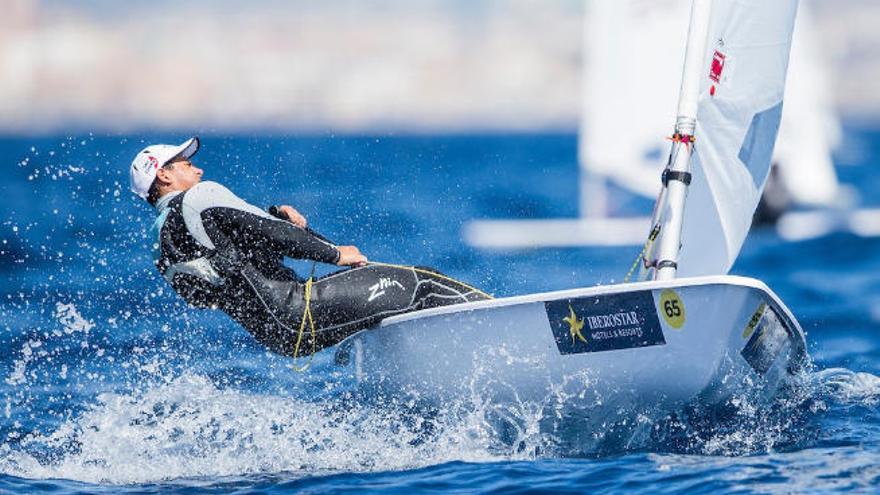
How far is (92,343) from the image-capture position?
9.47 metres

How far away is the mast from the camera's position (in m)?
6.53

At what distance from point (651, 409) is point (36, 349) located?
15.4 ft

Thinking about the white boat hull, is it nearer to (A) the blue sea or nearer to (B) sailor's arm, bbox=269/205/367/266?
(A) the blue sea

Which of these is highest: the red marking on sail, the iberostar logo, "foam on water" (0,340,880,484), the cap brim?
the red marking on sail

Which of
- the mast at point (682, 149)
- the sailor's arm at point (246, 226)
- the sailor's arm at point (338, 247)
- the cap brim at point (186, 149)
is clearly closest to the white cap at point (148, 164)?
the cap brim at point (186, 149)

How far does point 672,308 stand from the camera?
5.86 meters

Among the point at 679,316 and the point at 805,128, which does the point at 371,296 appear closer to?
the point at 679,316

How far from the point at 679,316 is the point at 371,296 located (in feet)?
4.81

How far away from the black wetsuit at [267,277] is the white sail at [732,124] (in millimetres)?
1246

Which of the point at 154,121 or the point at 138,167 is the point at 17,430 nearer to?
the point at 138,167

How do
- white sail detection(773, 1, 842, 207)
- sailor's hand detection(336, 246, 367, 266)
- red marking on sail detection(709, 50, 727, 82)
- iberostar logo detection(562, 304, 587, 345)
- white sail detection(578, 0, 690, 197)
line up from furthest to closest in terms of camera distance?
white sail detection(773, 1, 842, 207), white sail detection(578, 0, 690, 197), red marking on sail detection(709, 50, 727, 82), sailor's hand detection(336, 246, 367, 266), iberostar logo detection(562, 304, 587, 345)

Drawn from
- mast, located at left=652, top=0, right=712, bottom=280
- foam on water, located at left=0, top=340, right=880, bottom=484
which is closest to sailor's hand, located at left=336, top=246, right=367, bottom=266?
foam on water, located at left=0, top=340, right=880, bottom=484

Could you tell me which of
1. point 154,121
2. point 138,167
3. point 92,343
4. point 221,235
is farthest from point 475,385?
point 154,121

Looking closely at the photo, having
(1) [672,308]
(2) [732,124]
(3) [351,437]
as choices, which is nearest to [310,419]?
(3) [351,437]
